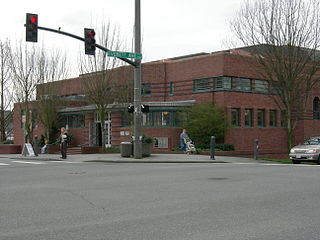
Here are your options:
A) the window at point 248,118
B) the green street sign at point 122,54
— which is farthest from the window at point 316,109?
the green street sign at point 122,54

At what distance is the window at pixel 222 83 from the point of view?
1251 inches

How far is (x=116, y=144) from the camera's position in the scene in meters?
36.0

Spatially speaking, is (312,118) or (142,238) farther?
(312,118)

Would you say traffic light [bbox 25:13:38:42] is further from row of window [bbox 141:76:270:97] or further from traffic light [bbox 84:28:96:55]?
row of window [bbox 141:76:270:97]

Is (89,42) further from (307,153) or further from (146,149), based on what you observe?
(307,153)

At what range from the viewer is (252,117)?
33.6 meters

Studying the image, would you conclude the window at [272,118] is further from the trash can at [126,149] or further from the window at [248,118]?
the trash can at [126,149]

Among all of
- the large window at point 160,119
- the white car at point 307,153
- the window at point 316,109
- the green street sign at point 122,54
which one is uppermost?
the green street sign at point 122,54

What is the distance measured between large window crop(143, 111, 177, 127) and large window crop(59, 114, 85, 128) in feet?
27.1

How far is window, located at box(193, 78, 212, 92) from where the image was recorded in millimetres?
32688

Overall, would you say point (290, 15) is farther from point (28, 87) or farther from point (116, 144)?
point (28, 87)

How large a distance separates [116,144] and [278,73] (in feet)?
48.4

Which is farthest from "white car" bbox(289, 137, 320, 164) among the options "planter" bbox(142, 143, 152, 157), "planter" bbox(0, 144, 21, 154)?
"planter" bbox(0, 144, 21, 154)

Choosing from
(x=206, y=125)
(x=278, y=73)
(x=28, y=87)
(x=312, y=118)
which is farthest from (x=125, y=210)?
(x=312, y=118)
